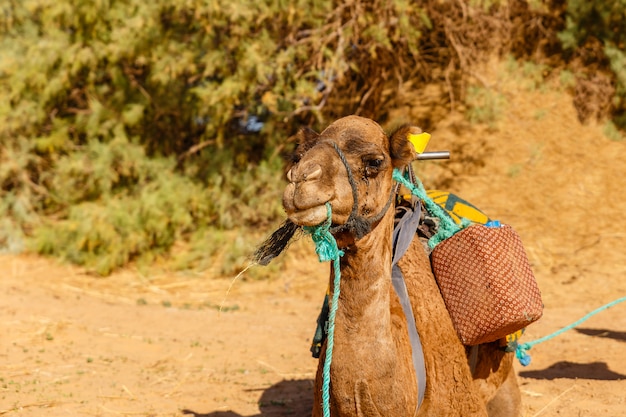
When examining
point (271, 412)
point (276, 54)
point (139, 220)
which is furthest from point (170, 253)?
point (271, 412)

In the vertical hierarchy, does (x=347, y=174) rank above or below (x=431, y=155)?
above

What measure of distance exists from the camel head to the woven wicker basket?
2.31 ft

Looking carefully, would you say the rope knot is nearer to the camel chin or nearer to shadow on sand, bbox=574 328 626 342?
the camel chin

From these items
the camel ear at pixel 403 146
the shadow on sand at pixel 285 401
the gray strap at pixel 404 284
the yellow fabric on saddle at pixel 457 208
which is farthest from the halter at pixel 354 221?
the shadow on sand at pixel 285 401

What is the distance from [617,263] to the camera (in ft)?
36.4

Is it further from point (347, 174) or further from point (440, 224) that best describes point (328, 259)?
point (440, 224)

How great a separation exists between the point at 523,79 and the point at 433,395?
461 inches

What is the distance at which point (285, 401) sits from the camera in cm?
641

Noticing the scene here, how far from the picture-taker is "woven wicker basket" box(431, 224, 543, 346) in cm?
368

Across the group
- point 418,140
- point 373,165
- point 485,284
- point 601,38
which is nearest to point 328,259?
point 373,165

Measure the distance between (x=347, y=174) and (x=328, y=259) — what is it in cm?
36

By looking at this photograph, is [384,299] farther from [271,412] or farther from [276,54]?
[276,54]

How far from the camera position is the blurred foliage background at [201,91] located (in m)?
12.2

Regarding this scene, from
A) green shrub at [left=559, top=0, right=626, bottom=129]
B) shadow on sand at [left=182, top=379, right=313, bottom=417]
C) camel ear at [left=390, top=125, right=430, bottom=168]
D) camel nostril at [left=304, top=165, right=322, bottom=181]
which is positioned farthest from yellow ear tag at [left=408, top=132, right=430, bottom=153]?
green shrub at [left=559, top=0, right=626, bottom=129]
